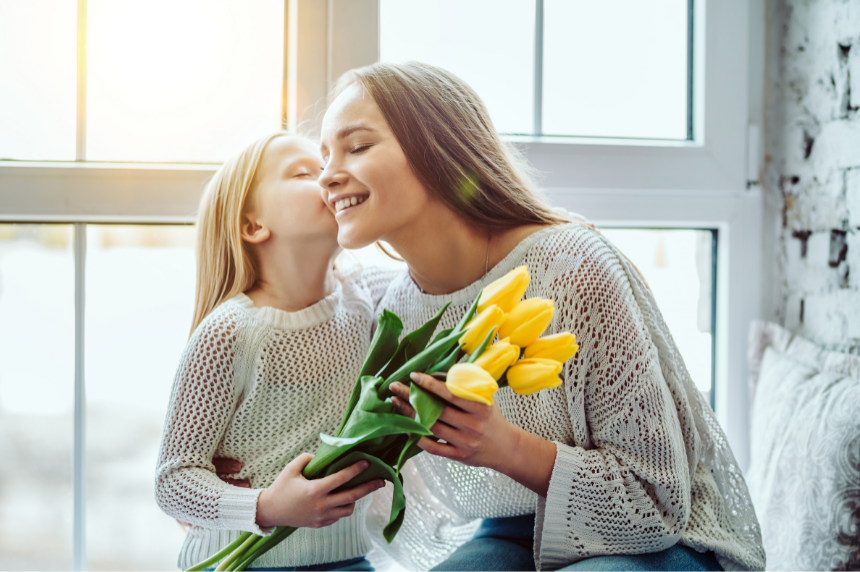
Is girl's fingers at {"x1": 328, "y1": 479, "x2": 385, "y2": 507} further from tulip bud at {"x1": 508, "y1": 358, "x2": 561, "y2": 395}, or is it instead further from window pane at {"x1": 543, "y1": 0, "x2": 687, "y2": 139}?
window pane at {"x1": 543, "y1": 0, "x2": 687, "y2": 139}

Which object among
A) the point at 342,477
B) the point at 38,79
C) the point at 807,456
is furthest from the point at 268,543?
the point at 38,79

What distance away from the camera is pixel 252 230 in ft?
3.19

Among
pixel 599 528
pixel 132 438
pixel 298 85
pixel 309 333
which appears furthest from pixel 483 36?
pixel 132 438

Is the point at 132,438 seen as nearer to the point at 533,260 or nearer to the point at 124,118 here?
the point at 124,118

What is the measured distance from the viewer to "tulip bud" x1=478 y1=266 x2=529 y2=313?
0.56 meters

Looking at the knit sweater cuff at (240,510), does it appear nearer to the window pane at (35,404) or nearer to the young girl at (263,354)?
the young girl at (263,354)

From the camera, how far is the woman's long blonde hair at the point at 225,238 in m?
0.95

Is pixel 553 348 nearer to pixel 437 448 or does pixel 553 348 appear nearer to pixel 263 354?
pixel 437 448

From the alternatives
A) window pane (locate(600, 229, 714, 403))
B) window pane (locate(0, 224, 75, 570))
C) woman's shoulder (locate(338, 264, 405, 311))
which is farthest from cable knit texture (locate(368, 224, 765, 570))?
window pane (locate(0, 224, 75, 570))

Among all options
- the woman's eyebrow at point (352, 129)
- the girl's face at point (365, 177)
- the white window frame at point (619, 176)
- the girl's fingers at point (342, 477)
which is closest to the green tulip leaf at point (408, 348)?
the girl's fingers at point (342, 477)

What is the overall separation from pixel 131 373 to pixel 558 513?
99 centimetres

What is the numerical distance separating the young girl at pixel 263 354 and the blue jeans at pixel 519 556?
7.2 inches

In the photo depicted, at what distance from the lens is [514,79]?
51.9 inches

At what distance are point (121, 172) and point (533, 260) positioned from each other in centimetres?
87
